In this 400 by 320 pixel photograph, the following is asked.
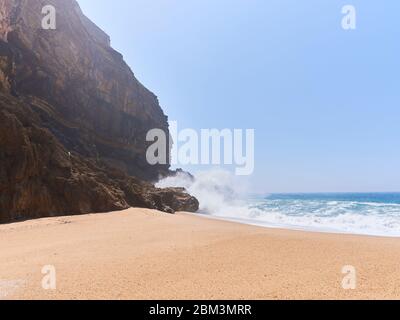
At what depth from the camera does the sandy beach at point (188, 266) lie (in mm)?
4801

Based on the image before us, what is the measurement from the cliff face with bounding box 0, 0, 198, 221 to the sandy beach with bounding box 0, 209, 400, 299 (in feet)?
16.9

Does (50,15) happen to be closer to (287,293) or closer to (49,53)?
(49,53)

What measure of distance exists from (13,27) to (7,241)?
71.3ft

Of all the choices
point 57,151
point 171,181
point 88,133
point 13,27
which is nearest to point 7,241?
point 57,151

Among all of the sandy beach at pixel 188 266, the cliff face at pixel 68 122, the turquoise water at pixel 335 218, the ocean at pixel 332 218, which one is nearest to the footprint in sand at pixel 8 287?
the sandy beach at pixel 188 266

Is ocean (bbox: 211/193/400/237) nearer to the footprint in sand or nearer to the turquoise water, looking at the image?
the turquoise water

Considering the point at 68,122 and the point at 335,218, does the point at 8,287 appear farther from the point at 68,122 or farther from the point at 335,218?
the point at 68,122

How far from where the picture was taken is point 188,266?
6.36m

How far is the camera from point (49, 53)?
28.8 m

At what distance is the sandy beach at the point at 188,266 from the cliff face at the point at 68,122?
16.9ft

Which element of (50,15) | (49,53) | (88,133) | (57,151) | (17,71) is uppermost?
(50,15)

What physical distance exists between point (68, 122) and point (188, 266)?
26601 millimetres

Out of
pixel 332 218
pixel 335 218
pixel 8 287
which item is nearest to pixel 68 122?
pixel 332 218

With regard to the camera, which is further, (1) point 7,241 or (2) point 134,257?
(1) point 7,241
